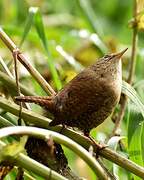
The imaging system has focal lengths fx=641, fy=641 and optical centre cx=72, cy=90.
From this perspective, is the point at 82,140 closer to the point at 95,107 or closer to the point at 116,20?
the point at 95,107

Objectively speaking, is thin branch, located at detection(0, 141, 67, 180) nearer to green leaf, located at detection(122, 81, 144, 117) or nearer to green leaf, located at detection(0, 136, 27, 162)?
green leaf, located at detection(0, 136, 27, 162)

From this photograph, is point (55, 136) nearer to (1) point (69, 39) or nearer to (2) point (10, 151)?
(2) point (10, 151)

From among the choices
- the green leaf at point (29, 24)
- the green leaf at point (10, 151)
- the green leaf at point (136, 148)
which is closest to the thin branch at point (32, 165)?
the green leaf at point (10, 151)

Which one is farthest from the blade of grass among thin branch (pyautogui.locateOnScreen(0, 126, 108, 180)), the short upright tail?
thin branch (pyautogui.locateOnScreen(0, 126, 108, 180))

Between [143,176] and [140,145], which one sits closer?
→ [143,176]

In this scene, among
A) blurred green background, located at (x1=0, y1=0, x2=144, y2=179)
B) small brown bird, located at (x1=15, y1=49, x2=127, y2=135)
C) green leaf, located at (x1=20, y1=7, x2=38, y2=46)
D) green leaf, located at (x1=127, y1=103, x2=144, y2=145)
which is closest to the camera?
small brown bird, located at (x1=15, y1=49, x2=127, y2=135)

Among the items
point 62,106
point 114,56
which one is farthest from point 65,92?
point 114,56
